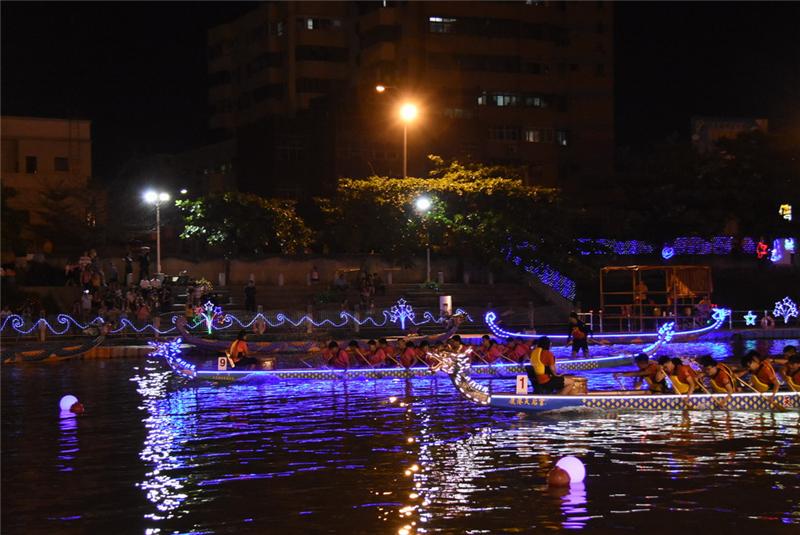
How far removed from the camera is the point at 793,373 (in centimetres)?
2352

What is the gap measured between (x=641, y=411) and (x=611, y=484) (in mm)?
6924

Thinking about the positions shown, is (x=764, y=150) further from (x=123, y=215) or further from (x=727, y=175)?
(x=123, y=215)

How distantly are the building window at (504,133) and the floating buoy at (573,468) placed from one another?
63.0m

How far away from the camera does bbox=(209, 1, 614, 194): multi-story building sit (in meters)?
69.6

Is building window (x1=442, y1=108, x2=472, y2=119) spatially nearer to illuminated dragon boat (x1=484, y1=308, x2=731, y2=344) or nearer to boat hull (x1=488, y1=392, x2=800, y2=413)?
illuminated dragon boat (x1=484, y1=308, x2=731, y2=344)

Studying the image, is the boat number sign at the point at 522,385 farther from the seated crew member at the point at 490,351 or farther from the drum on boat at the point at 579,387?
the seated crew member at the point at 490,351

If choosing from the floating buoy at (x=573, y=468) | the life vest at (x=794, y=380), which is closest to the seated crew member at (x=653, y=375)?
the life vest at (x=794, y=380)

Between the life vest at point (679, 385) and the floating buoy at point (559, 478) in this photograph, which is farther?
the life vest at point (679, 385)

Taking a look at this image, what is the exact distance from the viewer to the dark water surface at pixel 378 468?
A: 14.7 metres

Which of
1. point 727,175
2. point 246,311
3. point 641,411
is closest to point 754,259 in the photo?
point 727,175

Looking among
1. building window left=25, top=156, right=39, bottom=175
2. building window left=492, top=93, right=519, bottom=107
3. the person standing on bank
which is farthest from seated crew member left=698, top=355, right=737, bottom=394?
building window left=492, top=93, right=519, bottom=107

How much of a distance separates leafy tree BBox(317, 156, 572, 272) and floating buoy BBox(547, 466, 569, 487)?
36.8 meters

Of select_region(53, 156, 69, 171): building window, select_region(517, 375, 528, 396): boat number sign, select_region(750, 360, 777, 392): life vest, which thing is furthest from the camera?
select_region(53, 156, 69, 171): building window

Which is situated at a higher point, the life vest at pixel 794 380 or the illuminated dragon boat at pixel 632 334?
the illuminated dragon boat at pixel 632 334
